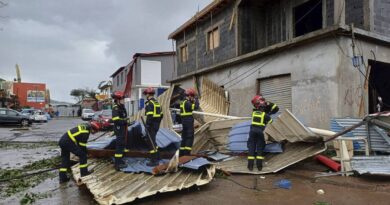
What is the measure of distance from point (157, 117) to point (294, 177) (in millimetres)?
3176

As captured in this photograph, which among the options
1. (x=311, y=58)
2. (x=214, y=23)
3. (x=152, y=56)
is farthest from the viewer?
(x=152, y=56)

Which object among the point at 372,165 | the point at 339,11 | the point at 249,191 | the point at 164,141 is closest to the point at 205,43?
the point at 339,11

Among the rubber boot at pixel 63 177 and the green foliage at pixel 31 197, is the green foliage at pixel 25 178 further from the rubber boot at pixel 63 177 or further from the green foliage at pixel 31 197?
the rubber boot at pixel 63 177

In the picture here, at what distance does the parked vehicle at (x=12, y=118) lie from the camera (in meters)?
26.5

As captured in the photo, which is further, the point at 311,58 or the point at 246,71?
the point at 246,71

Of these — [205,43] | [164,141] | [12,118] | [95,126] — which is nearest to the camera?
[95,126]

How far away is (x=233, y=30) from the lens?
14.4 metres

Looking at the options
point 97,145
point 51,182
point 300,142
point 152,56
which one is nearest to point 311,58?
point 300,142

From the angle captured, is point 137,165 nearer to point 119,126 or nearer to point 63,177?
point 119,126

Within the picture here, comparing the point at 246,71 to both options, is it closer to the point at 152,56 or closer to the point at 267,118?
the point at 267,118

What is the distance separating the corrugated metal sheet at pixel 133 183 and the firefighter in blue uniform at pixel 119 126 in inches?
10.8

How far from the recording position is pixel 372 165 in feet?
20.8

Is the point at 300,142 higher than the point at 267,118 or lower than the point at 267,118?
lower

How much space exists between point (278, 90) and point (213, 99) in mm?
3507
